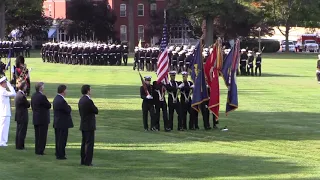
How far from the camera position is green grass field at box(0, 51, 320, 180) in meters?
17.8

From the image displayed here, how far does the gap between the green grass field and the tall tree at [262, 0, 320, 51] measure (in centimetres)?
5638

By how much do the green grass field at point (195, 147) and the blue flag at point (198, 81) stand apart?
96cm

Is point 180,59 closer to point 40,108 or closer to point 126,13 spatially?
point 40,108

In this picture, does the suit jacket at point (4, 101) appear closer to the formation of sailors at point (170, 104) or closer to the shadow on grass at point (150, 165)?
the shadow on grass at point (150, 165)

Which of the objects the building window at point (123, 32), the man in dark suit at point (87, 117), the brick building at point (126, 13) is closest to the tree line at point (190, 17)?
the brick building at point (126, 13)

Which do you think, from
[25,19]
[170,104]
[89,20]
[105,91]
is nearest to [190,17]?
[89,20]

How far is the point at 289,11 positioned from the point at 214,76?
2708 inches

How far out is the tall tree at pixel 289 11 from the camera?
92750 mm

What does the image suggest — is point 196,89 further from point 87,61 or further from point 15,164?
point 87,61

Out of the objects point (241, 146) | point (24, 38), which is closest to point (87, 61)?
point (24, 38)

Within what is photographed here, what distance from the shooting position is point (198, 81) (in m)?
25.5

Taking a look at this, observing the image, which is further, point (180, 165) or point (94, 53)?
point (94, 53)

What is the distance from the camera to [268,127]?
26.3 metres

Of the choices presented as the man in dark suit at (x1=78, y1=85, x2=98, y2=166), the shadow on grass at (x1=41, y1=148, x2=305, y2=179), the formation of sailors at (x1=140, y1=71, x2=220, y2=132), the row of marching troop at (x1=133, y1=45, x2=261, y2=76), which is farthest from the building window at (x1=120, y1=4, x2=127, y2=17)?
the man in dark suit at (x1=78, y1=85, x2=98, y2=166)
